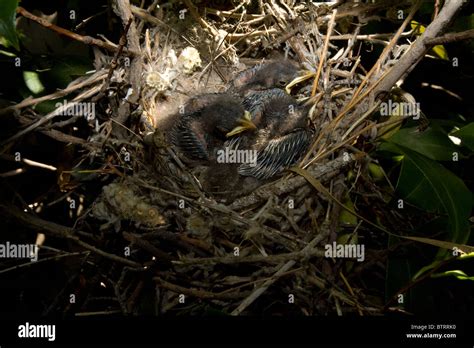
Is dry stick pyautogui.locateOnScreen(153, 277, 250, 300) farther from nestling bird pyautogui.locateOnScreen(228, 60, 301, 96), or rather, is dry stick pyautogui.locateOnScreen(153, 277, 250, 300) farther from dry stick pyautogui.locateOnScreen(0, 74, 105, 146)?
nestling bird pyautogui.locateOnScreen(228, 60, 301, 96)

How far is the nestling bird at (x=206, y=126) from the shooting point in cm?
160

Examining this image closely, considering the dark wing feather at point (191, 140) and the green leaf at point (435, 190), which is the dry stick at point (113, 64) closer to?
the dark wing feather at point (191, 140)

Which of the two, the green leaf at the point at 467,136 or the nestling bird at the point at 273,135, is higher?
the nestling bird at the point at 273,135

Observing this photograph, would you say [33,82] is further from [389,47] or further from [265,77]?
[389,47]

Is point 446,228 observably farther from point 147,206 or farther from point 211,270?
point 147,206

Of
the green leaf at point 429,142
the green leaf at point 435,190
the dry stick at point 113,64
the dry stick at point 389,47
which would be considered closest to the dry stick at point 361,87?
the dry stick at point 389,47

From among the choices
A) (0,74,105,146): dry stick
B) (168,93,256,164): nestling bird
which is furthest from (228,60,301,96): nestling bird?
(0,74,105,146): dry stick

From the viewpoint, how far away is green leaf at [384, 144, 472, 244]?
1.25 meters

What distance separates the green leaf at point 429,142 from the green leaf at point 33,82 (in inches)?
36.8

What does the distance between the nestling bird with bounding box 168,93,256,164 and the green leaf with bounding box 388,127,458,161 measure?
1.49 ft

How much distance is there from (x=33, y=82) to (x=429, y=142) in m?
1.05

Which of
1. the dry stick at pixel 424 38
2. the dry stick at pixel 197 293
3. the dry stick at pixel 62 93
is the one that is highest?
the dry stick at pixel 424 38

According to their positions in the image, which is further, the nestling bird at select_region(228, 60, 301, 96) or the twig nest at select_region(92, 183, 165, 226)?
the nestling bird at select_region(228, 60, 301, 96)

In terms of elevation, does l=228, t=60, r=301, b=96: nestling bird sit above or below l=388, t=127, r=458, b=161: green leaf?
above
